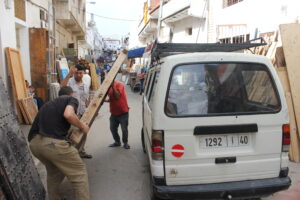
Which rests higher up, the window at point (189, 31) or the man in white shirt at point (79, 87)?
the window at point (189, 31)

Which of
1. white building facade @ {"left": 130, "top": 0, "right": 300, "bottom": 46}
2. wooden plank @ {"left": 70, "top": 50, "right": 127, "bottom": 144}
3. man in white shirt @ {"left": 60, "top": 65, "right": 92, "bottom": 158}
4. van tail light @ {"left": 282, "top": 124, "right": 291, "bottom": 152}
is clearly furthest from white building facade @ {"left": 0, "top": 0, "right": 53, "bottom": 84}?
van tail light @ {"left": 282, "top": 124, "right": 291, "bottom": 152}

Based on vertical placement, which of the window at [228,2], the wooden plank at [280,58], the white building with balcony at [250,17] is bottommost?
the wooden plank at [280,58]

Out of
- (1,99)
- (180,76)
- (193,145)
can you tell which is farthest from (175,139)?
(1,99)

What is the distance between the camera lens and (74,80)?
4.78 m

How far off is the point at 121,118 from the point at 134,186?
1.87m

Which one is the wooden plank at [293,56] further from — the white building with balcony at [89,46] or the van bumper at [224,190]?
the white building with balcony at [89,46]

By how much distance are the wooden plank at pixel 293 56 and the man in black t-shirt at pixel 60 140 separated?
12.2 feet

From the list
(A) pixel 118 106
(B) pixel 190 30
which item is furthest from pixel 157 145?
(B) pixel 190 30

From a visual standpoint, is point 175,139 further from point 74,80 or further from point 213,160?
point 74,80

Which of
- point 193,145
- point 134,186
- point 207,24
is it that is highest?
point 207,24

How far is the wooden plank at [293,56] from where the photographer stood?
181 inches

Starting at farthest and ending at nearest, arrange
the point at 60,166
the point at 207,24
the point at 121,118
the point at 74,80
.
→ the point at 207,24
the point at 121,118
the point at 74,80
the point at 60,166

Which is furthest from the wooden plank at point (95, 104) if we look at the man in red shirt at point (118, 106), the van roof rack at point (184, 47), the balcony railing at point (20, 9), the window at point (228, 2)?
the window at point (228, 2)

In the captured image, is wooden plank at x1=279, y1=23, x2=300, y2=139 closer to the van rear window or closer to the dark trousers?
the van rear window
